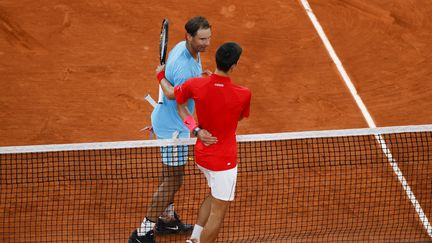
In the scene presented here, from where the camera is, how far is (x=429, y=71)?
1165cm

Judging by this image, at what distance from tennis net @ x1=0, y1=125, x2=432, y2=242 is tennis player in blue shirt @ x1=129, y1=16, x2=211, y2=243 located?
292 mm

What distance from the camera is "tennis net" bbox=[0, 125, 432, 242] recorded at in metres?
8.86

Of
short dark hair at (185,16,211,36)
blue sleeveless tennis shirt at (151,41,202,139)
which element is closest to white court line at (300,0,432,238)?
blue sleeveless tennis shirt at (151,41,202,139)

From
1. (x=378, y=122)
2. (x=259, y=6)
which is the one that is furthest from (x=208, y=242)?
(x=259, y=6)

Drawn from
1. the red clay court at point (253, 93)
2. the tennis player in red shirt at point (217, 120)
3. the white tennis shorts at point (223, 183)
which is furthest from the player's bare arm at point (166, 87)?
the red clay court at point (253, 93)

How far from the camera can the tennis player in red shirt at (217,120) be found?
737 centimetres

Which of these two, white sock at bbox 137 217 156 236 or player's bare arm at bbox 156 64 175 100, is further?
white sock at bbox 137 217 156 236

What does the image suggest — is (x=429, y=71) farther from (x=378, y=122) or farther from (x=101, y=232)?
(x=101, y=232)

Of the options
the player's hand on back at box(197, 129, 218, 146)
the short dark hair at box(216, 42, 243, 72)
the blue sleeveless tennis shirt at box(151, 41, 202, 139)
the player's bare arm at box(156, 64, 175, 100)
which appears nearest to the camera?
the short dark hair at box(216, 42, 243, 72)

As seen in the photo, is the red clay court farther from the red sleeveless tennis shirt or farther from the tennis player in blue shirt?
the red sleeveless tennis shirt

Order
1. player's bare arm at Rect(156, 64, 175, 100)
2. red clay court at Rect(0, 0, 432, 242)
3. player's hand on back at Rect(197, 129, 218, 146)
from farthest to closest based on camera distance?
red clay court at Rect(0, 0, 432, 242) → player's bare arm at Rect(156, 64, 175, 100) → player's hand on back at Rect(197, 129, 218, 146)

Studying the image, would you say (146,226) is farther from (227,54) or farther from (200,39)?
(227,54)

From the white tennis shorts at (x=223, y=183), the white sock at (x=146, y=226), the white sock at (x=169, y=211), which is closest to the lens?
the white tennis shorts at (x=223, y=183)

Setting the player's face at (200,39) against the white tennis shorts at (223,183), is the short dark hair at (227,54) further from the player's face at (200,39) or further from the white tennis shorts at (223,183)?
the white tennis shorts at (223,183)
